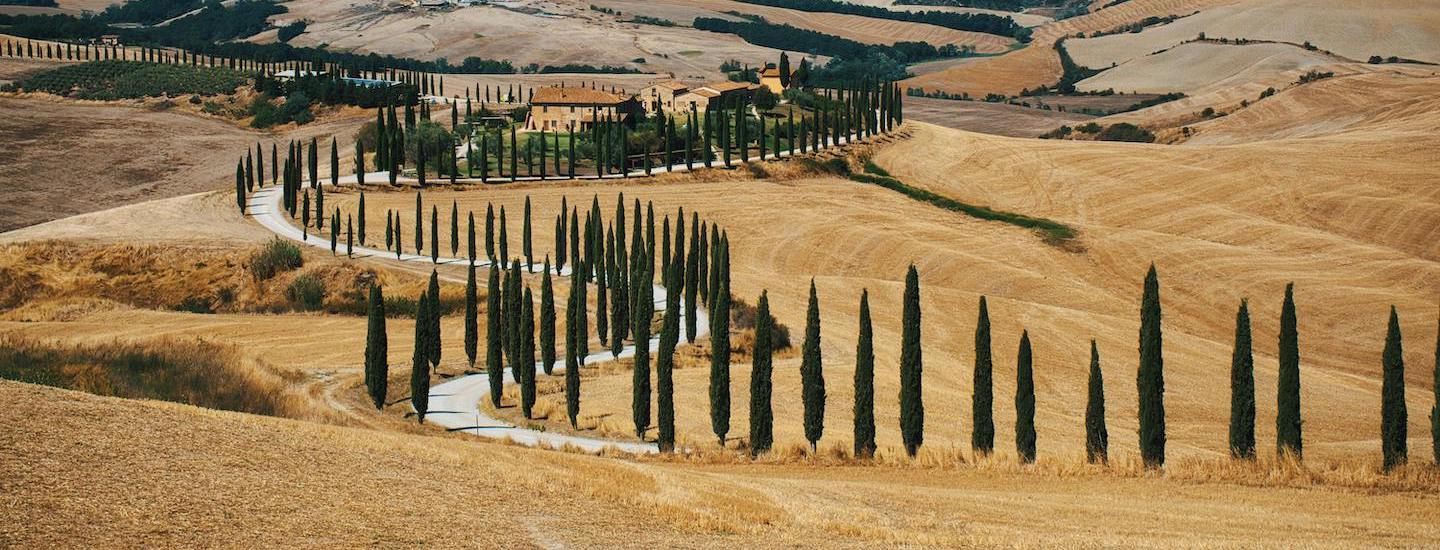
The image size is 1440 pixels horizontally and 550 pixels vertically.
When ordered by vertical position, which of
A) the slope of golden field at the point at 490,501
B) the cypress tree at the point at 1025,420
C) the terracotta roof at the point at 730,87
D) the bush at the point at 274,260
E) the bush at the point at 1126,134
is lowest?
the bush at the point at 274,260

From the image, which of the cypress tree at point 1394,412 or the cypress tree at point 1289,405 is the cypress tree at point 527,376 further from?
the cypress tree at point 1394,412

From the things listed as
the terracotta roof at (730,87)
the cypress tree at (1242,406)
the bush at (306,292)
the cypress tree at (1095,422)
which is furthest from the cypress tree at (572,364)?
the terracotta roof at (730,87)

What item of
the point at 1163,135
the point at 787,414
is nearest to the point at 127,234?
the point at 787,414

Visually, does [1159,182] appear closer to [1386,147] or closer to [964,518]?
[1386,147]

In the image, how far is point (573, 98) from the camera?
5773 inches

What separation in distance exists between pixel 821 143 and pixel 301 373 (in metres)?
86.5

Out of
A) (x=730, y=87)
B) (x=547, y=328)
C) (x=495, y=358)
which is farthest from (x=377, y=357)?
(x=730, y=87)

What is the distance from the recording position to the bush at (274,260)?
92.4 m

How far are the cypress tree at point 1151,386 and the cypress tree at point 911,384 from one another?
6807 mm

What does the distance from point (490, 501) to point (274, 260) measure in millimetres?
64877

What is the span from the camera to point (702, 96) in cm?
15638

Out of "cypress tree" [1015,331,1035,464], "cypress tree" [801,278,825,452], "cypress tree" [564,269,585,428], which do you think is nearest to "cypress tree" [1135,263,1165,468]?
"cypress tree" [1015,331,1035,464]

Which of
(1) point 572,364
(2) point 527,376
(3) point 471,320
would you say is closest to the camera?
(1) point 572,364

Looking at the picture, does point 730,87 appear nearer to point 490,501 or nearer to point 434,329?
point 434,329
